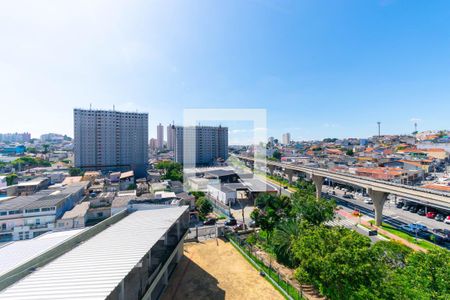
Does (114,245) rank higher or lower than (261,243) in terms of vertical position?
higher

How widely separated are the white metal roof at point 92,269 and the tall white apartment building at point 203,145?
151ft

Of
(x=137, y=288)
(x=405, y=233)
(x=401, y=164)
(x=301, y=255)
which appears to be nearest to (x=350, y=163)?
(x=401, y=164)

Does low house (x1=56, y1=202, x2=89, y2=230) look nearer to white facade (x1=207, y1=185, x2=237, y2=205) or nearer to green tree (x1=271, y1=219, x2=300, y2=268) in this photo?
white facade (x1=207, y1=185, x2=237, y2=205)

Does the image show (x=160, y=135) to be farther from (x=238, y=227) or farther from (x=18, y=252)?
(x=18, y=252)

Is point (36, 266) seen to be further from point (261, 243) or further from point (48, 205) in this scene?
point (48, 205)

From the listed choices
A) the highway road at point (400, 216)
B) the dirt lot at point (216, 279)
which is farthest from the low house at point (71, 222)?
the highway road at point (400, 216)

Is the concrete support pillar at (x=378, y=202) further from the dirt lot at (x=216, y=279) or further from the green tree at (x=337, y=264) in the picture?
the dirt lot at (x=216, y=279)

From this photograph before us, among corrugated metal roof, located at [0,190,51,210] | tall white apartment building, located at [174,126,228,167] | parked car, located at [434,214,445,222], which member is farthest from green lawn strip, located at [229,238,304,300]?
tall white apartment building, located at [174,126,228,167]

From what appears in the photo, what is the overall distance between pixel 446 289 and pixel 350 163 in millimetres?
44615

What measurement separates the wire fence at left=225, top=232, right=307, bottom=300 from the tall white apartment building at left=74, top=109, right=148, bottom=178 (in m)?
40.9

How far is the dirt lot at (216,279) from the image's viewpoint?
1015 cm

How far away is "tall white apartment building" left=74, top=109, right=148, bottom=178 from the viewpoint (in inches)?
1905

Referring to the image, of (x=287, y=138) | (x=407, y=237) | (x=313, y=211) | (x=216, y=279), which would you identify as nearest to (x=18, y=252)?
(x=216, y=279)

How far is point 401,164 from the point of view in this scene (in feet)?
130
